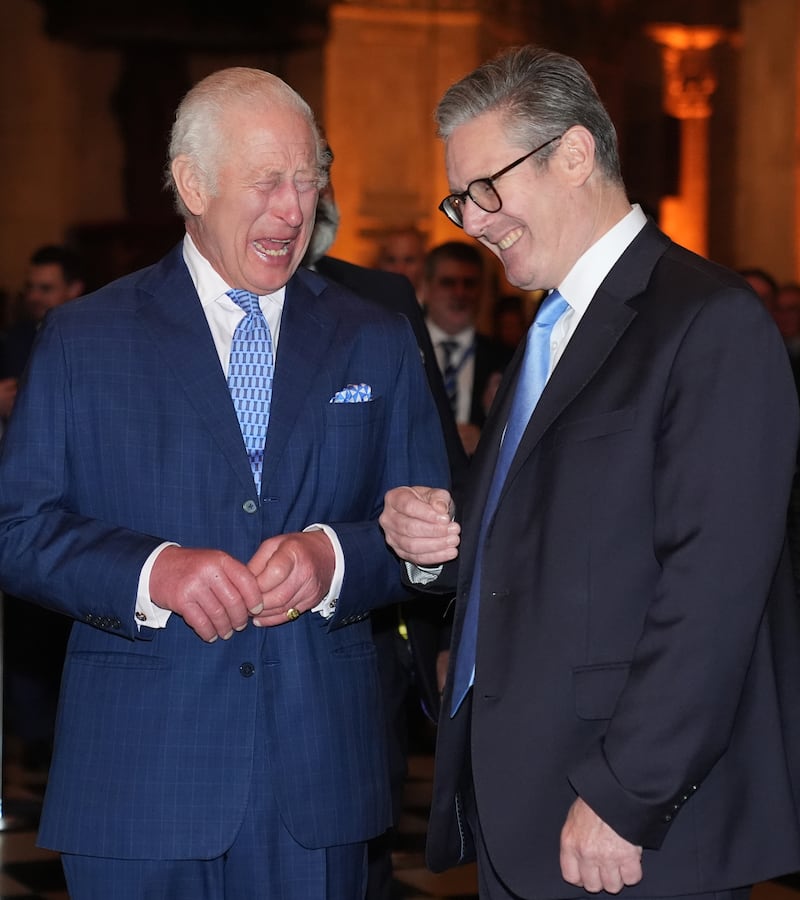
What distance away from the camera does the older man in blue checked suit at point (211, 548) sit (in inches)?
108

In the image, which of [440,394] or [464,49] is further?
[464,49]

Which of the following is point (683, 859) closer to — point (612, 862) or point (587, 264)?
point (612, 862)

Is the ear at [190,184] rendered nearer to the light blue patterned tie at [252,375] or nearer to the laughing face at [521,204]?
the light blue patterned tie at [252,375]

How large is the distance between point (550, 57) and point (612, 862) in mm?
1200

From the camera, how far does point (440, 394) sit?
165 inches

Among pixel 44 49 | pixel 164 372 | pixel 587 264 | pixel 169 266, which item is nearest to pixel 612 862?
pixel 587 264

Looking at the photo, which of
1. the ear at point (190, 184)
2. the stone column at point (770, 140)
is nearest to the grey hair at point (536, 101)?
the ear at point (190, 184)

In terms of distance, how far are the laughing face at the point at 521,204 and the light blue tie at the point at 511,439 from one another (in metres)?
0.06

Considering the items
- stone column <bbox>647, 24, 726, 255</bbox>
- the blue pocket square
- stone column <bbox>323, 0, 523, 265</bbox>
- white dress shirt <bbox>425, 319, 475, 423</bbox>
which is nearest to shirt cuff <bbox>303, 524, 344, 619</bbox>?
the blue pocket square

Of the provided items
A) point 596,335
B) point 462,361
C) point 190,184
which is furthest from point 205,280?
point 462,361

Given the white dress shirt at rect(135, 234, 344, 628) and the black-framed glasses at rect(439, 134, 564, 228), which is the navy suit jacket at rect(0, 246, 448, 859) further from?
the black-framed glasses at rect(439, 134, 564, 228)

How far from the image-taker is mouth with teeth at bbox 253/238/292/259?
2.87 meters

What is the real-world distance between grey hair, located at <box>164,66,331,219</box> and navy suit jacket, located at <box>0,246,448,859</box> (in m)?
0.21

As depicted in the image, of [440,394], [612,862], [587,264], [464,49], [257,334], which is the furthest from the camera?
[464,49]
